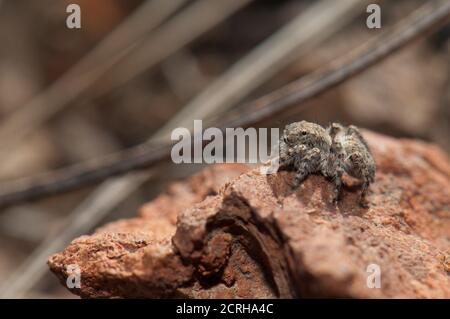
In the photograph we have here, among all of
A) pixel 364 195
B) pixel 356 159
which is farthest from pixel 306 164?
pixel 364 195

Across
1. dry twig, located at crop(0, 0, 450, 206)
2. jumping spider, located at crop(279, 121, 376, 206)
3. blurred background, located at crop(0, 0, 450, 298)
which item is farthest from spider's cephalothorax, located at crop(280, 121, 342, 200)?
blurred background, located at crop(0, 0, 450, 298)

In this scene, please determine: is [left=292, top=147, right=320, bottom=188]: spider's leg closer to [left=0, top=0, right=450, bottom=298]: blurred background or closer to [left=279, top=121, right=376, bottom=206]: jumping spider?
[left=279, top=121, right=376, bottom=206]: jumping spider

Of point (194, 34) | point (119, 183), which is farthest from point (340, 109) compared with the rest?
point (119, 183)

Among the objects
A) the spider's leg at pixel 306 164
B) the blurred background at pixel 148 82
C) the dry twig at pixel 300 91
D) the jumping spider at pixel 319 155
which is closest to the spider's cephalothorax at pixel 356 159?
the jumping spider at pixel 319 155

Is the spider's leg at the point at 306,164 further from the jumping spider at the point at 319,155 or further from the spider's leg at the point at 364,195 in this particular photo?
the spider's leg at the point at 364,195

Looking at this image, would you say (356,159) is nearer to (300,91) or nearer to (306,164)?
(306,164)
